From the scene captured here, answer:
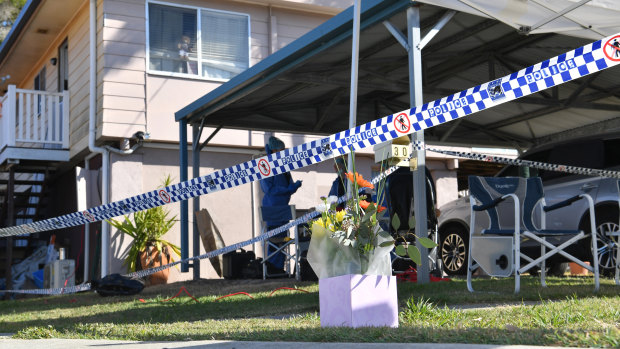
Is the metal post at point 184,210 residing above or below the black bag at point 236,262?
above

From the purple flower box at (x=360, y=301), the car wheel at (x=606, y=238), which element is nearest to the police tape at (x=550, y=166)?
the car wheel at (x=606, y=238)

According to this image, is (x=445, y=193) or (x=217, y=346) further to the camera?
(x=445, y=193)

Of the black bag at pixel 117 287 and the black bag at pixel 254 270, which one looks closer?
the black bag at pixel 117 287

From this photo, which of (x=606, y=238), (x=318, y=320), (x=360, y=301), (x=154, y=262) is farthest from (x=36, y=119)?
(x=360, y=301)

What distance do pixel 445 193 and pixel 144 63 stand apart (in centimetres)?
742

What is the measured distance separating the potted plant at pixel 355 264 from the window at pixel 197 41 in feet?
35.7

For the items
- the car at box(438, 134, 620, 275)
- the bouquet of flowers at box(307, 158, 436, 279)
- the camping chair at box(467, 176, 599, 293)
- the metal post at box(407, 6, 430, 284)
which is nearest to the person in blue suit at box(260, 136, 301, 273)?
the car at box(438, 134, 620, 275)

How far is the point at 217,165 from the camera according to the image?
15391 mm

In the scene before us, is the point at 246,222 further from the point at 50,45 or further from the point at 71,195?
the point at 50,45

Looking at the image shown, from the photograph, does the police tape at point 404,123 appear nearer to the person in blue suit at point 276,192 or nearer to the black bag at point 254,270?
the person in blue suit at point 276,192

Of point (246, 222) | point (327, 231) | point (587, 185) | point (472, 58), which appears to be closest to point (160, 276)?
point (246, 222)

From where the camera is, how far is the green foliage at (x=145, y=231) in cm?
1390

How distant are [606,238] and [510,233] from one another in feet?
7.74

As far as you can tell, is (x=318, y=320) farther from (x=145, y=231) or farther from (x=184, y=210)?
(x=145, y=231)
